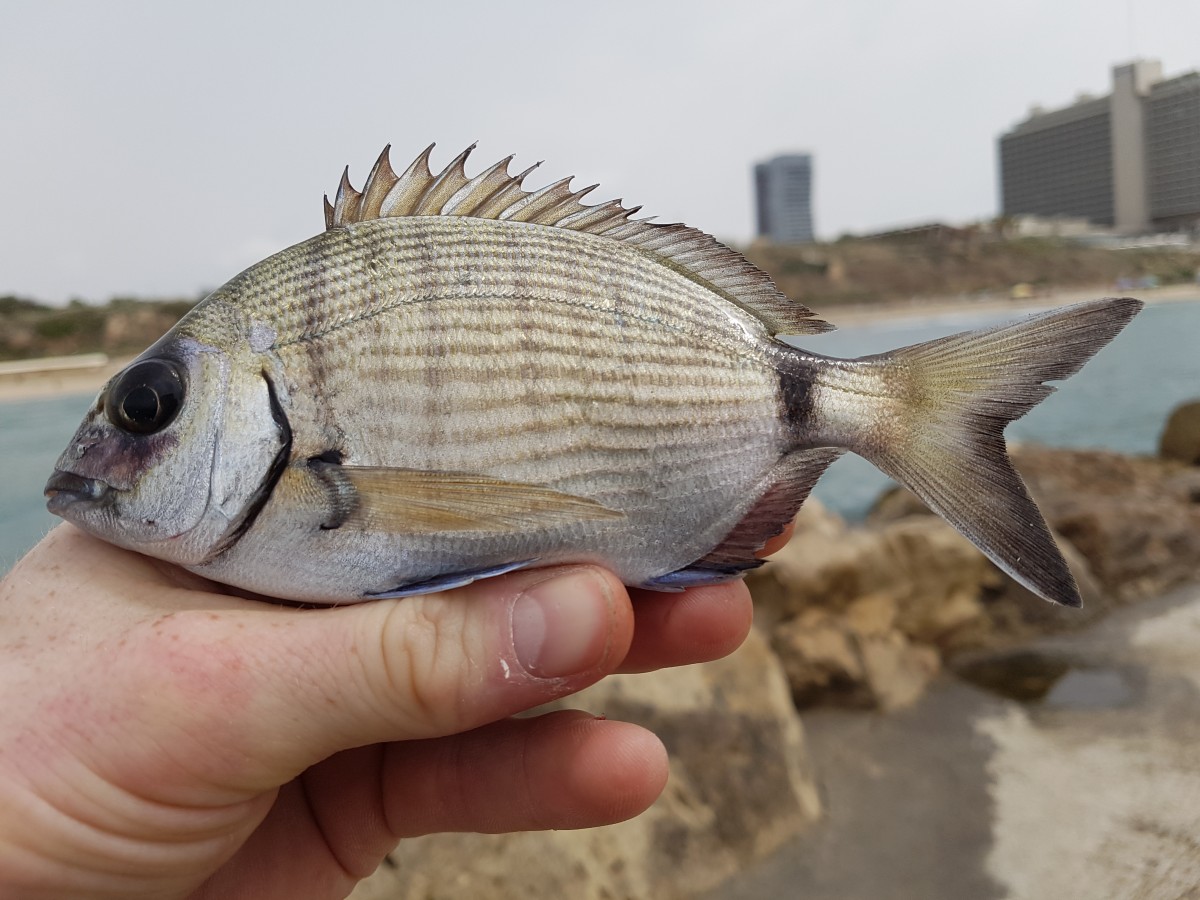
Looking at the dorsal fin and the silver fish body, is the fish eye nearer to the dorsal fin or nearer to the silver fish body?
the silver fish body

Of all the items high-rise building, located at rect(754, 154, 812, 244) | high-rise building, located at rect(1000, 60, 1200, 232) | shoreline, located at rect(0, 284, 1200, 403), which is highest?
high-rise building, located at rect(754, 154, 812, 244)

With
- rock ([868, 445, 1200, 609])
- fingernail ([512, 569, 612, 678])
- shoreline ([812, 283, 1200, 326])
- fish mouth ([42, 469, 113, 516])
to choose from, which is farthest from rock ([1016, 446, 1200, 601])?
shoreline ([812, 283, 1200, 326])

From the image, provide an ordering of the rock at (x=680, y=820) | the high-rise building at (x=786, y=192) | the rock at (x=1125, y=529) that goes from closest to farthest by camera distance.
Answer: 1. the rock at (x=680, y=820)
2. the rock at (x=1125, y=529)
3. the high-rise building at (x=786, y=192)

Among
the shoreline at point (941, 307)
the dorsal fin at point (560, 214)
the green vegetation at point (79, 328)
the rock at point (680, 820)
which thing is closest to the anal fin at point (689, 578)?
the dorsal fin at point (560, 214)

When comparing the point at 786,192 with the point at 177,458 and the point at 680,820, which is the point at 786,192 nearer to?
the point at 680,820

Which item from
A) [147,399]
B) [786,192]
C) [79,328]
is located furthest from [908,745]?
[786,192]

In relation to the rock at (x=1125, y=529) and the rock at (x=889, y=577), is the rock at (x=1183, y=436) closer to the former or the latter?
the rock at (x=1125, y=529)

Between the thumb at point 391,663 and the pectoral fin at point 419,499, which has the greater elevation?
the pectoral fin at point 419,499
